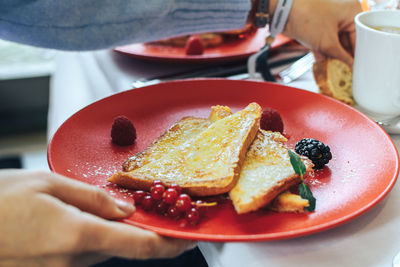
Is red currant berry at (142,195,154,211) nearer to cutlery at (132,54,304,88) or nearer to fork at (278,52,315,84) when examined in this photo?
cutlery at (132,54,304,88)

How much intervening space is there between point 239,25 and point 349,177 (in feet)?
2.68

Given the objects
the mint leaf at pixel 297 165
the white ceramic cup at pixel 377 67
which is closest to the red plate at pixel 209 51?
the white ceramic cup at pixel 377 67

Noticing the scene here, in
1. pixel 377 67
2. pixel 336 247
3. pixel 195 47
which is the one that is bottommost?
pixel 336 247

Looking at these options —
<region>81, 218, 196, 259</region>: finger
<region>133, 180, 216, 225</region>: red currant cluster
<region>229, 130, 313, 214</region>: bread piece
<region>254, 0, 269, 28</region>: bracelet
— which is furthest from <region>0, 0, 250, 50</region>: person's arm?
<region>81, 218, 196, 259</region>: finger

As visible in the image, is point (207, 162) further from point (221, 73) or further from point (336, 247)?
point (221, 73)

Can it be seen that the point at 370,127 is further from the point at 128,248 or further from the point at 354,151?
the point at 128,248

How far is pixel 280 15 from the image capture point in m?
1.39

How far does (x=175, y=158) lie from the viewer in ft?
2.80

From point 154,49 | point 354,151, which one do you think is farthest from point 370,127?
point 154,49

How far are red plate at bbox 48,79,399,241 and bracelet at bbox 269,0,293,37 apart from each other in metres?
0.32

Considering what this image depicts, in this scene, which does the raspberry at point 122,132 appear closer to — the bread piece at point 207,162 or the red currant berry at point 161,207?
the bread piece at point 207,162

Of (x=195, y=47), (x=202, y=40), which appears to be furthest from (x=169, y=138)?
(x=202, y=40)

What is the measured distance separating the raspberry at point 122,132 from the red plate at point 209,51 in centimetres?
53

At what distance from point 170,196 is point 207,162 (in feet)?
0.46
